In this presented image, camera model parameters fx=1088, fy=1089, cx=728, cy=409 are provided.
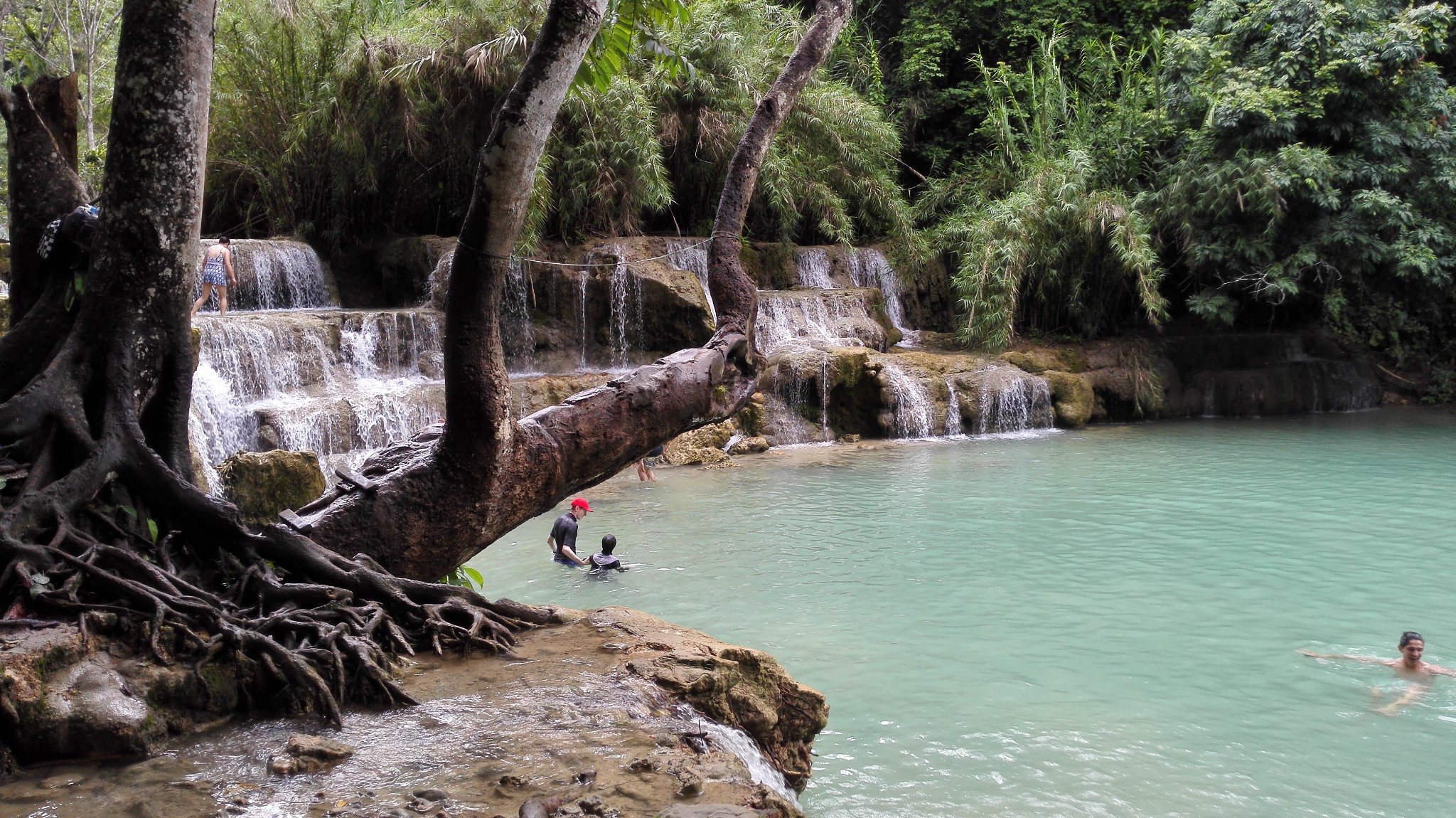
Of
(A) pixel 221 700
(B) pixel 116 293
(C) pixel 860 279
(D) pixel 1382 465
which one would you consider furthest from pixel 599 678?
(C) pixel 860 279

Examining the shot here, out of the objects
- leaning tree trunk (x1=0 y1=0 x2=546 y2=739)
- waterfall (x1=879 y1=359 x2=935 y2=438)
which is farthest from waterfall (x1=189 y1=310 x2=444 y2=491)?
waterfall (x1=879 y1=359 x2=935 y2=438)

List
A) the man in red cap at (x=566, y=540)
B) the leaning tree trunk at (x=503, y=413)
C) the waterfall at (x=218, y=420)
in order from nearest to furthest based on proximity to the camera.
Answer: the leaning tree trunk at (x=503, y=413) < the man in red cap at (x=566, y=540) < the waterfall at (x=218, y=420)

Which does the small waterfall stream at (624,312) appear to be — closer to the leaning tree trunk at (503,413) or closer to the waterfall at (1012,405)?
the waterfall at (1012,405)

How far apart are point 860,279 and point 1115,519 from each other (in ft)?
34.5

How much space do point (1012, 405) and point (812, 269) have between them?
4.84m

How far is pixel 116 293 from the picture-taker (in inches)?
153

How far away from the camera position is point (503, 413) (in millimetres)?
3943

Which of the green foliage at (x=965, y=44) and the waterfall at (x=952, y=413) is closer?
the waterfall at (x=952, y=413)

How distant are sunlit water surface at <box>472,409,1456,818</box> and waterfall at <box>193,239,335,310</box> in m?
6.96

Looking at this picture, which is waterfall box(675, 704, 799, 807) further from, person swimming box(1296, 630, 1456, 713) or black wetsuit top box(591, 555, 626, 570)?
black wetsuit top box(591, 555, 626, 570)

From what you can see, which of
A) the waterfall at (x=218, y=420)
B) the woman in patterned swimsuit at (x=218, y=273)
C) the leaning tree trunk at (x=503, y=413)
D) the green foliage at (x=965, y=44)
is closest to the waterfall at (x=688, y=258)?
the woman in patterned swimsuit at (x=218, y=273)

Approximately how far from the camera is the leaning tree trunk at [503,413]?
3691mm

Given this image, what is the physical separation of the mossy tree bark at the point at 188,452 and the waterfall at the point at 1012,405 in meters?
13.0

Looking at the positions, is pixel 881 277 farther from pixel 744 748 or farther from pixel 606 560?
pixel 744 748
